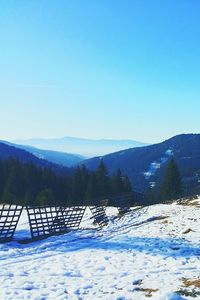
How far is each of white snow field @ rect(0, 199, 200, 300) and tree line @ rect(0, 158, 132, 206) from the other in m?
55.0

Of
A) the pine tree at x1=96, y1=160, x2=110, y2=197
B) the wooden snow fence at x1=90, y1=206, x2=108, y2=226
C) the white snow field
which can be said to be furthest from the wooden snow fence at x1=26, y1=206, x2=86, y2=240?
the pine tree at x1=96, y1=160, x2=110, y2=197

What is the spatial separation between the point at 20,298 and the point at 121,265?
18.4 ft

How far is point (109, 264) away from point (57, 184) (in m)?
74.0

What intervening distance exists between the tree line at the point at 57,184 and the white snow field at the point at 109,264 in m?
55.0

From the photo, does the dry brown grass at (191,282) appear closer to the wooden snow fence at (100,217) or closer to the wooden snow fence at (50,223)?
the wooden snow fence at (50,223)

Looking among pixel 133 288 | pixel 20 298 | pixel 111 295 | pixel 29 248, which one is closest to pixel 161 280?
pixel 133 288

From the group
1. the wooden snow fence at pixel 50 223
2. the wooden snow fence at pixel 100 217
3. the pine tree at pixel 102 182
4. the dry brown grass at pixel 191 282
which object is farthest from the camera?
the pine tree at pixel 102 182

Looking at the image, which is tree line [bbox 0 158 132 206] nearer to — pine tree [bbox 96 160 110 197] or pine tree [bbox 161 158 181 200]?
pine tree [bbox 96 160 110 197]

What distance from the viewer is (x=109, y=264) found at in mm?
16688

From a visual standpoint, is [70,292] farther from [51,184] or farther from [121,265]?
[51,184]

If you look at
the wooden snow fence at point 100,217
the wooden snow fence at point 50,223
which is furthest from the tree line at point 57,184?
the wooden snow fence at point 50,223

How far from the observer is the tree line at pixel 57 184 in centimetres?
8219

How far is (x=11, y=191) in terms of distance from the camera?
8244 cm

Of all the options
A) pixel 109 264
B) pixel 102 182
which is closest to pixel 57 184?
pixel 102 182
